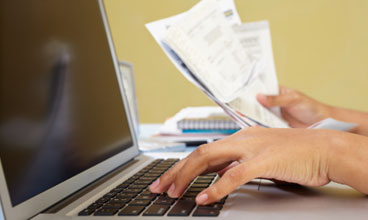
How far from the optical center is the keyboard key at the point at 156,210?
454mm

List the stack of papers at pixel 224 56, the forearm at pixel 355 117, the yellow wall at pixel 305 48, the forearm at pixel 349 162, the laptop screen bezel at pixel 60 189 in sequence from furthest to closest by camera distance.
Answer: the yellow wall at pixel 305 48
the forearm at pixel 355 117
the stack of papers at pixel 224 56
the forearm at pixel 349 162
the laptop screen bezel at pixel 60 189

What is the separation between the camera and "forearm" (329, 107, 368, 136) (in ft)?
3.62

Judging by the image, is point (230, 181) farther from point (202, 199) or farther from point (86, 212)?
point (86, 212)

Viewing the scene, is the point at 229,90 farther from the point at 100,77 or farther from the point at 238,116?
the point at 100,77

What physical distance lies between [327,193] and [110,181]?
320 mm

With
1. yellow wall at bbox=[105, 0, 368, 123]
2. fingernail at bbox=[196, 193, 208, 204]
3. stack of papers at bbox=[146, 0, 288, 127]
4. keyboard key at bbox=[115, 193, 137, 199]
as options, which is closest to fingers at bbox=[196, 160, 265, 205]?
fingernail at bbox=[196, 193, 208, 204]

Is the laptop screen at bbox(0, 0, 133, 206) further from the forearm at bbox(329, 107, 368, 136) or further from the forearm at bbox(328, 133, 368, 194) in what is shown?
the forearm at bbox(329, 107, 368, 136)

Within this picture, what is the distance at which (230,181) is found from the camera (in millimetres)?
483

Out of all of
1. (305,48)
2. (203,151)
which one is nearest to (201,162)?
(203,151)

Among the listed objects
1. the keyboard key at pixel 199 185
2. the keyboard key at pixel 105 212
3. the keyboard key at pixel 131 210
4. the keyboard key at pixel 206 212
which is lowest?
the keyboard key at pixel 199 185

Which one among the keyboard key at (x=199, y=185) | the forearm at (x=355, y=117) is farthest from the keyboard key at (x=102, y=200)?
the forearm at (x=355, y=117)

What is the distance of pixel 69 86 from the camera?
620 mm

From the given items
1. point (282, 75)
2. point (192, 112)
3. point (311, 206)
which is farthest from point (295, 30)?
point (311, 206)

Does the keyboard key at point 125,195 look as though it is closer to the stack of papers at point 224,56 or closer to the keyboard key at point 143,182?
the keyboard key at point 143,182
